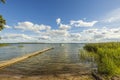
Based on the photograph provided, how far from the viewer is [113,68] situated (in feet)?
30.5

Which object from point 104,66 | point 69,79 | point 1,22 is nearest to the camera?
point 69,79

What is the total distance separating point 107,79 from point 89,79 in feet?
3.31

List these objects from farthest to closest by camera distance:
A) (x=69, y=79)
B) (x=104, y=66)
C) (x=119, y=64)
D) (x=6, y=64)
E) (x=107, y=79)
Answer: (x=6, y=64) → (x=119, y=64) → (x=104, y=66) → (x=69, y=79) → (x=107, y=79)

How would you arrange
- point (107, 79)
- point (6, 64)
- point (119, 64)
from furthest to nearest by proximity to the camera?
point (6, 64) < point (119, 64) < point (107, 79)

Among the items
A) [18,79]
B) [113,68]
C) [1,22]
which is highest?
[1,22]

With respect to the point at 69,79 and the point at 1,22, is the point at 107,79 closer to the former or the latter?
the point at 69,79

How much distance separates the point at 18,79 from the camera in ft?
29.8

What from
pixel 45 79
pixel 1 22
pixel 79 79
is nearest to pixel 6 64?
pixel 1 22

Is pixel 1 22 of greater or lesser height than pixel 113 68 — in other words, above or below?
above

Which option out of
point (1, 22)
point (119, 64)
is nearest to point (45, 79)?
point (119, 64)

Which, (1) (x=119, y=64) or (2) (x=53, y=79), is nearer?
(2) (x=53, y=79)

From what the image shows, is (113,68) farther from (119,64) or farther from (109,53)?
(109,53)

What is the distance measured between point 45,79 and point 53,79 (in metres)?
0.45

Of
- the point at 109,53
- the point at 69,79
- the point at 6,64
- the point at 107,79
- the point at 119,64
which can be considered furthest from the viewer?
the point at 6,64
